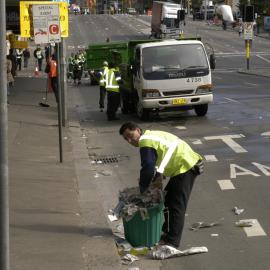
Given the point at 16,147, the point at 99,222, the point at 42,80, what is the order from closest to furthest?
the point at 99,222
the point at 16,147
the point at 42,80

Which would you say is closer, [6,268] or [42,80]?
[6,268]

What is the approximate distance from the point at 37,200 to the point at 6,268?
5.08 m

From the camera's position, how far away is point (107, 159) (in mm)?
14852

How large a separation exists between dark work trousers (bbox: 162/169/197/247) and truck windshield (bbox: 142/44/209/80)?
41.2ft

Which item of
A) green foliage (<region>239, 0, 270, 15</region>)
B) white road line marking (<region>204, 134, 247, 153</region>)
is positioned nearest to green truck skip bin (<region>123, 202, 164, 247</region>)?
white road line marking (<region>204, 134, 247, 153</region>)

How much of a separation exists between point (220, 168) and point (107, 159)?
107 inches

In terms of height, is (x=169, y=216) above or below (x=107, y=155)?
above

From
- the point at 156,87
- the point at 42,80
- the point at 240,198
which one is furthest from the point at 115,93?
the point at 42,80

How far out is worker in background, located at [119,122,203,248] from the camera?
767cm

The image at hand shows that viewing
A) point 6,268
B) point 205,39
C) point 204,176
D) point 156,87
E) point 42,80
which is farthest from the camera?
point 205,39

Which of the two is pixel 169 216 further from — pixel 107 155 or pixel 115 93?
pixel 115 93

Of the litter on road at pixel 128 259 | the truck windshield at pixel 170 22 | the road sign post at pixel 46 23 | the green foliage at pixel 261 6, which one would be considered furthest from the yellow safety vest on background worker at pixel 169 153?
the green foliage at pixel 261 6

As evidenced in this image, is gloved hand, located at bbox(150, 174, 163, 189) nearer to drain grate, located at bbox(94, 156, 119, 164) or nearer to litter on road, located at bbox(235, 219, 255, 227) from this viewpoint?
litter on road, located at bbox(235, 219, 255, 227)

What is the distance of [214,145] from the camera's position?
1589 cm
